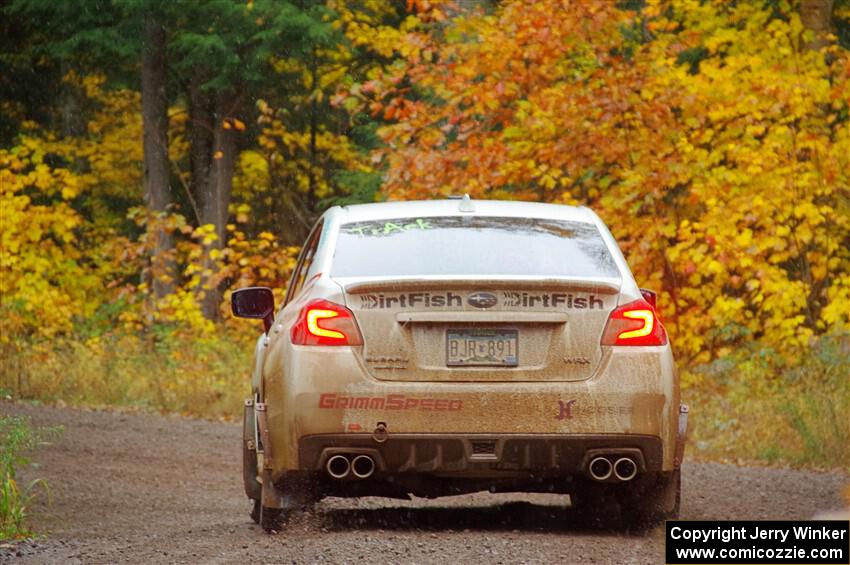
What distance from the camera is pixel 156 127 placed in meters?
31.5

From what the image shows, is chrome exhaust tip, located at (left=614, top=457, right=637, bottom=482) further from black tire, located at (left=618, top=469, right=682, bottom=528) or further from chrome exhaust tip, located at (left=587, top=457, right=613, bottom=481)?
black tire, located at (left=618, top=469, right=682, bottom=528)

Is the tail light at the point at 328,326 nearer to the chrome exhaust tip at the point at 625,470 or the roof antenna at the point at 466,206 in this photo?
the roof antenna at the point at 466,206

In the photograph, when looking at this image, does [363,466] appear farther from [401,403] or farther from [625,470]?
[625,470]

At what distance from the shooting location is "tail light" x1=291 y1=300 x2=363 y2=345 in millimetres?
7191

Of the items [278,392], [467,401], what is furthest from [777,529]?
[278,392]

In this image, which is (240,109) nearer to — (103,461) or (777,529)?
(103,461)

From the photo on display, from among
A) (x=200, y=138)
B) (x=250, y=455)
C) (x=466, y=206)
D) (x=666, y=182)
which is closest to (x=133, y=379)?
(x=666, y=182)

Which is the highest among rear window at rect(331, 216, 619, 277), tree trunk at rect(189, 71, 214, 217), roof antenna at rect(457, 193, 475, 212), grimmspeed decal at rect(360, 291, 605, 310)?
roof antenna at rect(457, 193, 475, 212)

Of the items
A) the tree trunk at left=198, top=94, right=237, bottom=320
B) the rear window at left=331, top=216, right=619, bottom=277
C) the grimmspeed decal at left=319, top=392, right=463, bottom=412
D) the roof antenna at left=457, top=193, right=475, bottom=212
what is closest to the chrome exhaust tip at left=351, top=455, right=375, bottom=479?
the grimmspeed decal at left=319, top=392, right=463, bottom=412

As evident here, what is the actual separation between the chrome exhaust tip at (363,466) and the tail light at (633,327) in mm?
1211

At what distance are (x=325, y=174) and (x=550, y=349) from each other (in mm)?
29872

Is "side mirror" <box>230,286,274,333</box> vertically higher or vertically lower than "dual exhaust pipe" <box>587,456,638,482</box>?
higher

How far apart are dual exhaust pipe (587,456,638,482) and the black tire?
1.02 ft

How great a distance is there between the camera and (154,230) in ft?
84.1
